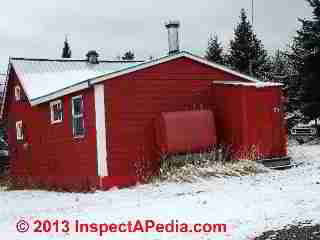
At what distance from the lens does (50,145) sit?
67.2 feet

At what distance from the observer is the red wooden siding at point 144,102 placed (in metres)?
16.6

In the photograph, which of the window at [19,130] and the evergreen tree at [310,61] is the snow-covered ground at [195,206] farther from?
the evergreen tree at [310,61]

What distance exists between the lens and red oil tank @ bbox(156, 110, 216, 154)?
16.5 meters

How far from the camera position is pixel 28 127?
76.5 feet

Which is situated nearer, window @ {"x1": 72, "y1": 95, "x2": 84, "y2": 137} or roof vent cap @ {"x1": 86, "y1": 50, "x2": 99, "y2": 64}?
window @ {"x1": 72, "y1": 95, "x2": 84, "y2": 137}

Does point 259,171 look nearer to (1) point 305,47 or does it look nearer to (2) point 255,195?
(2) point 255,195

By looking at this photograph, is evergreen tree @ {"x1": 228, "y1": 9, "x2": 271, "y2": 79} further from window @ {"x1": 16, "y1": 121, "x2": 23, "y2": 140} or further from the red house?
the red house

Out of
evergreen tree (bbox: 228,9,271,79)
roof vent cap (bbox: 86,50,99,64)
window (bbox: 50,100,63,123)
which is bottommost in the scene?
window (bbox: 50,100,63,123)

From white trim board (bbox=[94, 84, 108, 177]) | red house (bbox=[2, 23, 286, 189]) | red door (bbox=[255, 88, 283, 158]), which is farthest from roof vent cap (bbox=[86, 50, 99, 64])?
red door (bbox=[255, 88, 283, 158])

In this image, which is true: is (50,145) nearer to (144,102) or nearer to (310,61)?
(144,102)

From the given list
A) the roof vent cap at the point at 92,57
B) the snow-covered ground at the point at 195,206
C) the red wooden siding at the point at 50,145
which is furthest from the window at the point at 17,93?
the snow-covered ground at the point at 195,206

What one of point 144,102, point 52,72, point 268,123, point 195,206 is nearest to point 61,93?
point 144,102

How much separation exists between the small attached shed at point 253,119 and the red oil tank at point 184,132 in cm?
75

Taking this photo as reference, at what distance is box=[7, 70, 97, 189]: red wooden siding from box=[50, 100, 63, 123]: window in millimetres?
251
